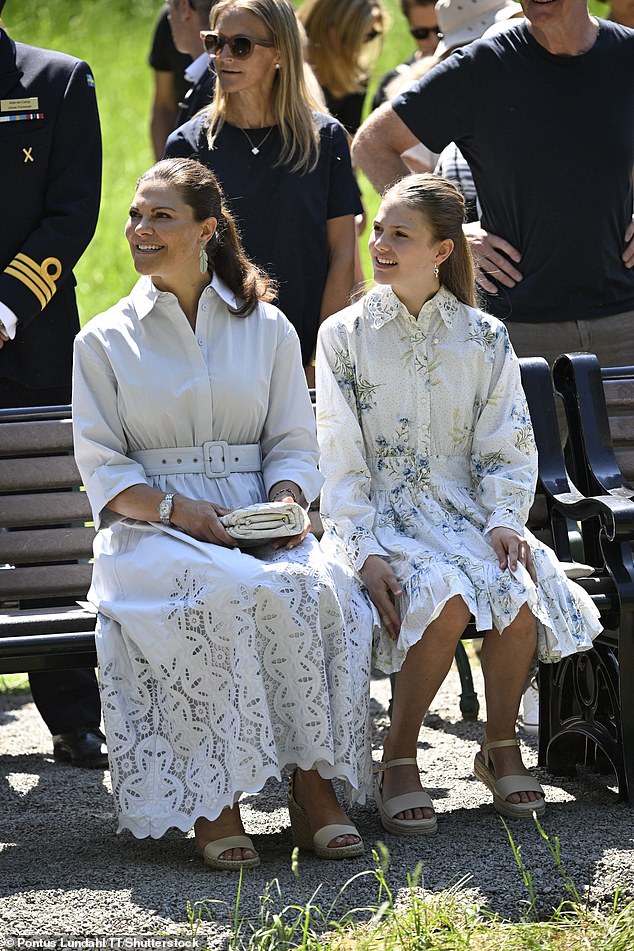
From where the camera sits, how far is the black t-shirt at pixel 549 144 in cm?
479

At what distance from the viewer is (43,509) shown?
4.21 metres

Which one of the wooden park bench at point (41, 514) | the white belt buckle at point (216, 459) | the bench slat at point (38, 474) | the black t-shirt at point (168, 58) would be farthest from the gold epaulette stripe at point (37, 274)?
the black t-shirt at point (168, 58)

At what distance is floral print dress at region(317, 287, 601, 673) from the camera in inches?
155

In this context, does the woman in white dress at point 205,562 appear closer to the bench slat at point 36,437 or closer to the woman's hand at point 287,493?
the woman's hand at point 287,493

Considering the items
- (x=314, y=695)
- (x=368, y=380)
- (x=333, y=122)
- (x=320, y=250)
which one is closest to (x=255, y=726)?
(x=314, y=695)

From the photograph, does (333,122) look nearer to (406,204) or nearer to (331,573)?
(406,204)

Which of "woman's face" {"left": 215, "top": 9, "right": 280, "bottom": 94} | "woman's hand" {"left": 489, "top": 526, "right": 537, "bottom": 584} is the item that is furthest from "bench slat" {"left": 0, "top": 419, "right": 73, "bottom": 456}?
"woman's face" {"left": 215, "top": 9, "right": 280, "bottom": 94}

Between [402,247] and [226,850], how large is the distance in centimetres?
173

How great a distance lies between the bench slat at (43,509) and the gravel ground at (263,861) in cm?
82

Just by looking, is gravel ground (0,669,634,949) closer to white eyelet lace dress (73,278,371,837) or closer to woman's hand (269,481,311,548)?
white eyelet lace dress (73,278,371,837)

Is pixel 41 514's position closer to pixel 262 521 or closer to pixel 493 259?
pixel 262 521

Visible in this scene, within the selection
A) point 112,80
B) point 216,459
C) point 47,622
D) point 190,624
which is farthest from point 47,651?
point 112,80

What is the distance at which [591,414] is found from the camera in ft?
14.4

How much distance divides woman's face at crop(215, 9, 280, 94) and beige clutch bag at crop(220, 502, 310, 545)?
191cm
